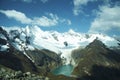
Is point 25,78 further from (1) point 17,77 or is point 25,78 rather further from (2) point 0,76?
(2) point 0,76

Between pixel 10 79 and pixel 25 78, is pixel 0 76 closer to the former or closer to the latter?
pixel 10 79

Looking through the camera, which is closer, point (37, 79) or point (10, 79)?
point (10, 79)

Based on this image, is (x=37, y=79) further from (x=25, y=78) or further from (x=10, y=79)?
(x=10, y=79)

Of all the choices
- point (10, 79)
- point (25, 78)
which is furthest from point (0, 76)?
point (25, 78)

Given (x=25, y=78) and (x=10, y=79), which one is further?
(x=25, y=78)

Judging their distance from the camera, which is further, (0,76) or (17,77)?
(17,77)

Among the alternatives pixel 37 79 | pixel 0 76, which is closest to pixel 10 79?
pixel 0 76

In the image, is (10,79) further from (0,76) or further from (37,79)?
(37,79)

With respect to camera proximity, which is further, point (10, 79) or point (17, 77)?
point (17, 77)

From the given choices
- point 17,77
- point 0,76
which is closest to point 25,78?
point 17,77
